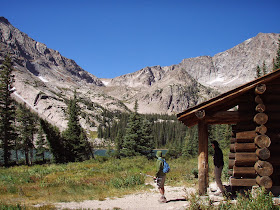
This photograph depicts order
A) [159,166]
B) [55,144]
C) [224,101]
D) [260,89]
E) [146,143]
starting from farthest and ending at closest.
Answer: [55,144], [146,143], [159,166], [224,101], [260,89]

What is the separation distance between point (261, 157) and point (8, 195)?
444 inches

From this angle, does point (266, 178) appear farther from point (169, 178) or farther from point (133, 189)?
point (169, 178)

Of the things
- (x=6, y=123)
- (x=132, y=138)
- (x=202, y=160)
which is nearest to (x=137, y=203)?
(x=202, y=160)

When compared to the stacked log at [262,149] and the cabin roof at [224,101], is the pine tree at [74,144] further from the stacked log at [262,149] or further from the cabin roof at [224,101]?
the stacked log at [262,149]

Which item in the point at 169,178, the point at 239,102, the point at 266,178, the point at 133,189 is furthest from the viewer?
the point at 169,178

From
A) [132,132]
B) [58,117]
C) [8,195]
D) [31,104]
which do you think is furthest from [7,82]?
[31,104]

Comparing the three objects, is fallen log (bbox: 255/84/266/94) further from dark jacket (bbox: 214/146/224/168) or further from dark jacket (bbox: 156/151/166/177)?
dark jacket (bbox: 156/151/166/177)

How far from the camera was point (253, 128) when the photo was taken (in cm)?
852

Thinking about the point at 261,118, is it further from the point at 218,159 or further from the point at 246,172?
the point at 218,159

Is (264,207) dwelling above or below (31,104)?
below

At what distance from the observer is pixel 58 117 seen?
156750 mm

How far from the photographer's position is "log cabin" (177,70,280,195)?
8.09 metres

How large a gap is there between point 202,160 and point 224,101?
7.28 feet

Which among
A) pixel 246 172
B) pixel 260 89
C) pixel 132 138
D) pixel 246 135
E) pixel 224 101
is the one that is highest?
pixel 260 89
